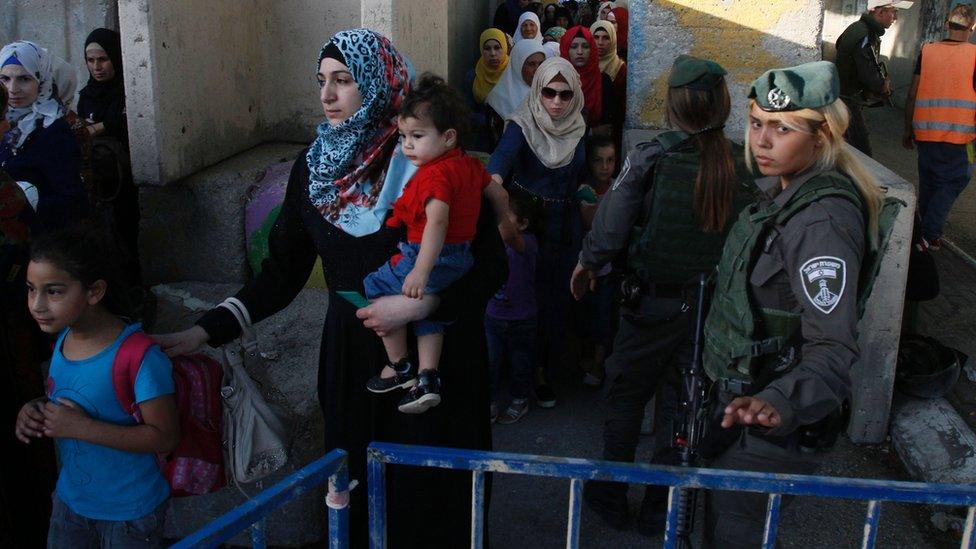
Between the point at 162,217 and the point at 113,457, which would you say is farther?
the point at 162,217

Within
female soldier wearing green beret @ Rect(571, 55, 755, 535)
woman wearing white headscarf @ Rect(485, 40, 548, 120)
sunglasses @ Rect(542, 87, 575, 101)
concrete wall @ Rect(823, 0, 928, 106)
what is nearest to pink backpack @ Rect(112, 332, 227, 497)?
female soldier wearing green beret @ Rect(571, 55, 755, 535)

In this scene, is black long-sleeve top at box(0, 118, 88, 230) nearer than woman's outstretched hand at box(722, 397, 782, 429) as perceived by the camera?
No

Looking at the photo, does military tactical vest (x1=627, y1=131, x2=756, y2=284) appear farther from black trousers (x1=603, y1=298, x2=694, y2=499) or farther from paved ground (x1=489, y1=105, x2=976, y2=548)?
paved ground (x1=489, y1=105, x2=976, y2=548)

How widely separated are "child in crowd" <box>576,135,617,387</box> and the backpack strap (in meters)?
2.53

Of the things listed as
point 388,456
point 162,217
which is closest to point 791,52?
point 162,217

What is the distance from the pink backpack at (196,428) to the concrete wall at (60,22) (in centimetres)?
363

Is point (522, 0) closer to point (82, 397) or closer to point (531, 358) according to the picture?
point (531, 358)

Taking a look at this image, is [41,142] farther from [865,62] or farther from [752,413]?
[865,62]

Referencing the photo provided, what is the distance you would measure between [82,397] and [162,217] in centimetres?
255

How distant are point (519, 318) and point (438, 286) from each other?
6.21 ft

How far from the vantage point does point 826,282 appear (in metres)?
1.97

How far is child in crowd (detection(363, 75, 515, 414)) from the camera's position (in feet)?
7.22

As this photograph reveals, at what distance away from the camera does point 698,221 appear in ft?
9.32

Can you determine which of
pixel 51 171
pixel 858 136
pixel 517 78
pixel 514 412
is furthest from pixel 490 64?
pixel 51 171
